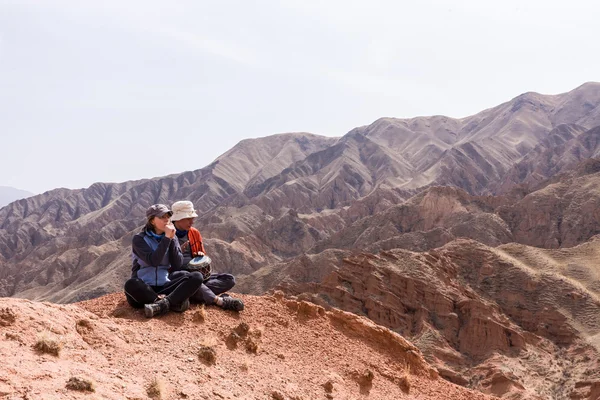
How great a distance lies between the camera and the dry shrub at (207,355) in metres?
6.28

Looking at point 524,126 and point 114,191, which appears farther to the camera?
point 114,191

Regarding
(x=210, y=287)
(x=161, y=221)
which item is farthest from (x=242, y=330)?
(x=161, y=221)

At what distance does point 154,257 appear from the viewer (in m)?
6.99

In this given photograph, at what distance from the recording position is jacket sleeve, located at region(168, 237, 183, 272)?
23.8 feet

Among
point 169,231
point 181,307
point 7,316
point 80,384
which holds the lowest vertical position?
point 181,307

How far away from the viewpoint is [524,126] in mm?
137000

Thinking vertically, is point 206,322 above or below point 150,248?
below

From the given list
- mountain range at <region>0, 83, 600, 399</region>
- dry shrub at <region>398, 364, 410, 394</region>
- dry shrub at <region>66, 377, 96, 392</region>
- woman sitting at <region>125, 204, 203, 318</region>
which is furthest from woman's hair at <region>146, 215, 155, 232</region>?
mountain range at <region>0, 83, 600, 399</region>

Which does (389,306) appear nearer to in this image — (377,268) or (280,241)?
(377,268)

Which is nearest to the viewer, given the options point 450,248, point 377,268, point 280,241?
point 377,268

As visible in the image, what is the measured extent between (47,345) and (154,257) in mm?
2076

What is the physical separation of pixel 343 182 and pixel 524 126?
52.6m

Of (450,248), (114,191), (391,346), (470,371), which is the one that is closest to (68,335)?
(391,346)

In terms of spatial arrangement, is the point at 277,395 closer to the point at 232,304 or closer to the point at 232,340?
the point at 232,340
